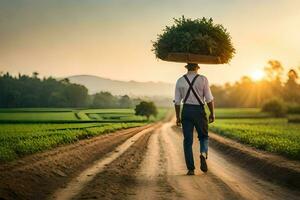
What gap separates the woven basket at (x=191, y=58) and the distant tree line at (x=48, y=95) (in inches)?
1426

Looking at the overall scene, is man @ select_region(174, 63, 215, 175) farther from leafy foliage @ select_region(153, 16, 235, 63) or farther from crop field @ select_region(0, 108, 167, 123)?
crop field @ select_region(0, 108, 167, 123)

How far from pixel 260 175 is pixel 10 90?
129ft

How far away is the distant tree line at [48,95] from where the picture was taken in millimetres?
46438

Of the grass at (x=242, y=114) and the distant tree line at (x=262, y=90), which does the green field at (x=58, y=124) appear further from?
the distant tree line at (x=262, y=90)

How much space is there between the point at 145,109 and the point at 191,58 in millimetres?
61885

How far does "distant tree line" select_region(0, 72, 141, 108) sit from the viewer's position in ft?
152

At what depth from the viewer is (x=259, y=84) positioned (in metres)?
135

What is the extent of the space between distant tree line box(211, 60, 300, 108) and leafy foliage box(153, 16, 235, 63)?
318 ft

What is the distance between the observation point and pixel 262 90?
132m

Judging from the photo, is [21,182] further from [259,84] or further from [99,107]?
[259,84]

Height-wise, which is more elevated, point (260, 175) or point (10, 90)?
point (10, 90)

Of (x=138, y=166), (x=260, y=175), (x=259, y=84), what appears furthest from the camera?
(x=259, y=84)

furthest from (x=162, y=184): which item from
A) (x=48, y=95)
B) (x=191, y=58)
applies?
(x=48, y=95)

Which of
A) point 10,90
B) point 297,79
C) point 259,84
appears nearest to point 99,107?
Result: point 10,90
